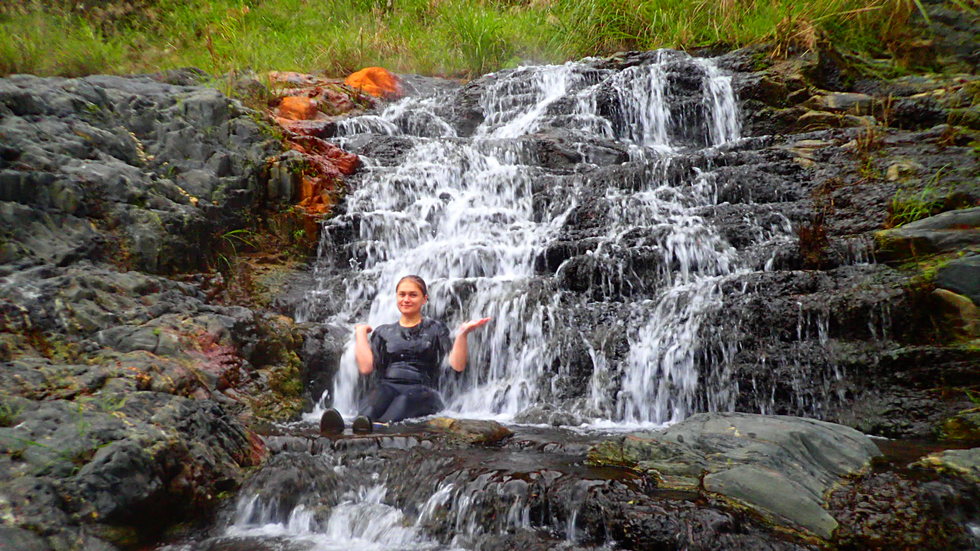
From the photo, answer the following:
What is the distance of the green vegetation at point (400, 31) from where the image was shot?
7945 mm

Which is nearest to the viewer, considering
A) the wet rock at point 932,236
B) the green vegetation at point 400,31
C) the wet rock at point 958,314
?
the wet rock at point 958,314

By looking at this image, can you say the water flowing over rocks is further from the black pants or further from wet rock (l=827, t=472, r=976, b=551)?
the black pants

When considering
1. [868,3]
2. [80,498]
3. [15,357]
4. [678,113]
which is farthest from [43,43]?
[868,3]

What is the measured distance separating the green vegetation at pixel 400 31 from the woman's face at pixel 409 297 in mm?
5295

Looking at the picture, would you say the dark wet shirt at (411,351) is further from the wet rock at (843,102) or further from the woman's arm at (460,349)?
the wet rock at (843,102)

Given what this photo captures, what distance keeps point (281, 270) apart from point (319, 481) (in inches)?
138

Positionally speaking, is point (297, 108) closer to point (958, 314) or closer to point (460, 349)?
point (460, 349)

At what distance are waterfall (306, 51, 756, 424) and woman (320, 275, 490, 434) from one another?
308 mm

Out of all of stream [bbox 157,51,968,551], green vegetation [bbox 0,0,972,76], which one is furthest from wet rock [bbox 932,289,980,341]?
green vegetation [bbox 0,0,972,76]

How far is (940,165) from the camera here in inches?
213

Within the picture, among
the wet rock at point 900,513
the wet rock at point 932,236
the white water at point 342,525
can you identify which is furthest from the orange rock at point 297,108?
the wet rock at point 900,513

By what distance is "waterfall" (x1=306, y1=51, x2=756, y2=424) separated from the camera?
4.78 m

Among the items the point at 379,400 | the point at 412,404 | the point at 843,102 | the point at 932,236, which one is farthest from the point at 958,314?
the point at 843,102

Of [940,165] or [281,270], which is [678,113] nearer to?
[940,165]
